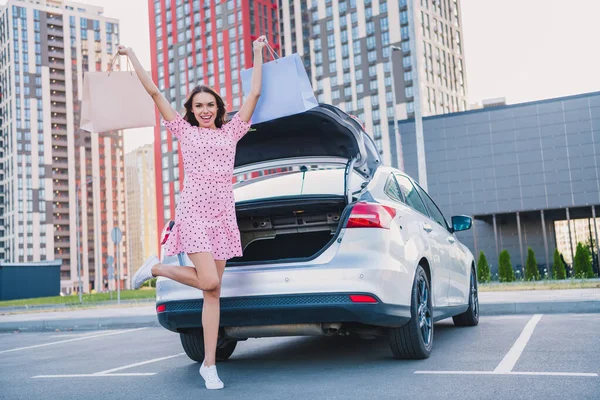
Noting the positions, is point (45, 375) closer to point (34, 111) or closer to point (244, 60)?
point (244, 60)

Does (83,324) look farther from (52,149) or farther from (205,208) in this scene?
(52,149)

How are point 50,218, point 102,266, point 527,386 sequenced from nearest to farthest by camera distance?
point 527,386
point 50,218
point 102,266

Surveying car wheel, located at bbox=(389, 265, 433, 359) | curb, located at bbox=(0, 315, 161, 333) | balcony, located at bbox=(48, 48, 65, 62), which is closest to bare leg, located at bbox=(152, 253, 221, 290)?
car wheel, located at bbox=(389, 265, 433, 359)

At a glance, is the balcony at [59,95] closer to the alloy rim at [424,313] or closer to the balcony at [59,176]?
the balcony at [59,176]

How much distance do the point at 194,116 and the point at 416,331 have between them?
2.21 meters

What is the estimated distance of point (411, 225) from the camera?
5.48 metres

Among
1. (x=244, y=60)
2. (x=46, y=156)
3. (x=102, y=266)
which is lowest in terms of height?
(x=102, y=266)

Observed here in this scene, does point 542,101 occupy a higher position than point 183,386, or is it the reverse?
point 542,101

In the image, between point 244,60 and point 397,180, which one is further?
point 244,60

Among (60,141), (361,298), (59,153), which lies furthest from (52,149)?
(361,298)

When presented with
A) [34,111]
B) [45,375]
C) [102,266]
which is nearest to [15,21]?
[34,111]

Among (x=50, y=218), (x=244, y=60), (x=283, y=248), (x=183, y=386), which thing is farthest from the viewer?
(x=50, y=218)

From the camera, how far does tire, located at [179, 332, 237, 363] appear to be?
5.69 m

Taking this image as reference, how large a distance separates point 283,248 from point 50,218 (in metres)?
131
